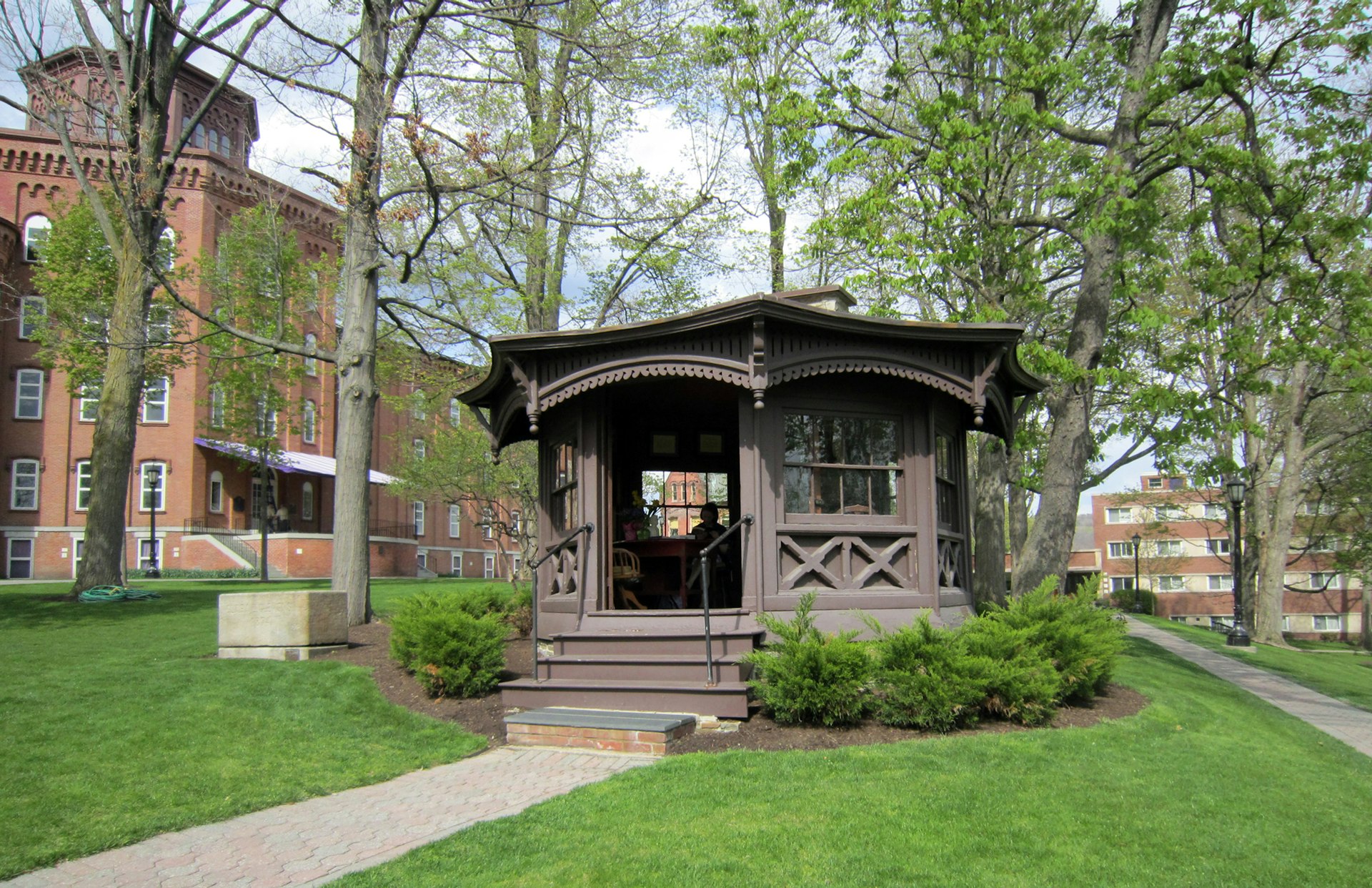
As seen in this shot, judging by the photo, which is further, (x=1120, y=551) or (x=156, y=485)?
A: (x=1120, y=551)

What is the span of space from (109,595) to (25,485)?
86.5ft

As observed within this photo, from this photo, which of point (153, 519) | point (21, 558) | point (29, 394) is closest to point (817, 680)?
point (153, 519)

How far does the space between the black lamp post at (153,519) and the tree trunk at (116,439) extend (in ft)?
49.9

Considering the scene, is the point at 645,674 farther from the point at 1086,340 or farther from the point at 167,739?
the point at 1086,340

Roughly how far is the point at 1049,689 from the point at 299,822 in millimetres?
5903

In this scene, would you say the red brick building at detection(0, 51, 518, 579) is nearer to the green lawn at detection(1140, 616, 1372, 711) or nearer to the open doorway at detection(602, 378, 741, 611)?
the open doorway at detection(602, 378, 741, 611)

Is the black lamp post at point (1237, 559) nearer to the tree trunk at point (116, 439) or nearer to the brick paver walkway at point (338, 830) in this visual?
the brick paver walkway at point (338, 830)

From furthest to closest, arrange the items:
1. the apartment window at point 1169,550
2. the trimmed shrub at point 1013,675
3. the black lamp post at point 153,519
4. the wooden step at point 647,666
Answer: the apartment window at point 1169,550, the black lamp post at point 153,519, the wooden step at point 647,666, the trimmed shrub at point 1013,675

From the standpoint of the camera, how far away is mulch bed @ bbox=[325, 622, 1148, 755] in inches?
310

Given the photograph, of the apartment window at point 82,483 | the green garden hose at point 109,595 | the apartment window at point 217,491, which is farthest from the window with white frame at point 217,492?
the green garden hose at point 109,595

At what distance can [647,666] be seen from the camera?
9094 mm

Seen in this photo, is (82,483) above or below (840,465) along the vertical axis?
above

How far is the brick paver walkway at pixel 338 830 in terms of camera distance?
17.0ft

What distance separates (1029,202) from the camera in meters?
20.7
